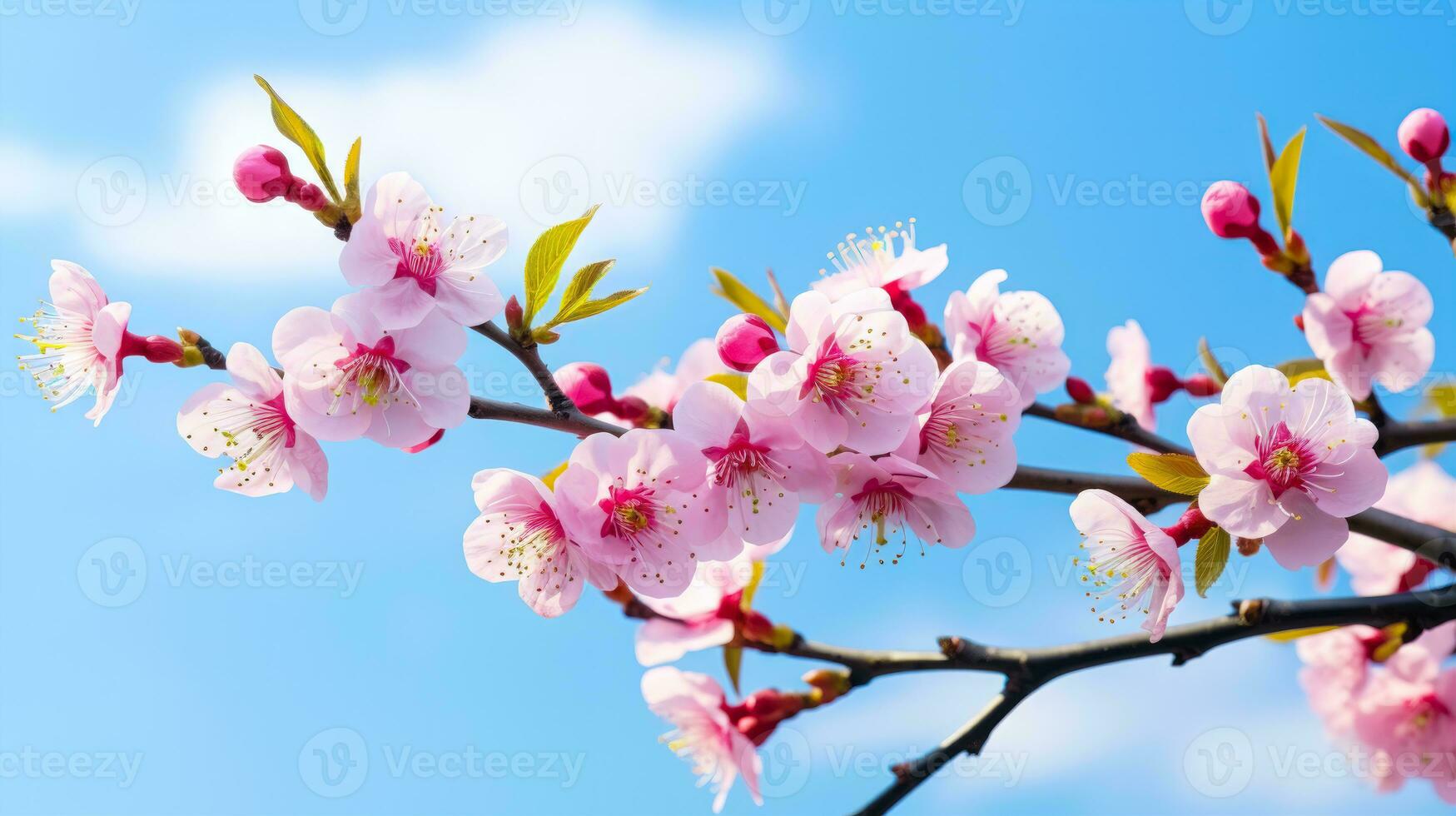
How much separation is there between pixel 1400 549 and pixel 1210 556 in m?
1.87

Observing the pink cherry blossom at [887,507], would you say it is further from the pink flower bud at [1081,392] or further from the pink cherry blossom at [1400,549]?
the pink cherry blossom at [1400,549]

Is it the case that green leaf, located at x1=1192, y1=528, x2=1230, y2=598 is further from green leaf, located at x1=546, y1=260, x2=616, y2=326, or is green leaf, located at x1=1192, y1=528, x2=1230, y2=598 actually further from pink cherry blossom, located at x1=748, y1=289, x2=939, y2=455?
green leaf, located at x1=546, y1=260, x2=616, y2=326

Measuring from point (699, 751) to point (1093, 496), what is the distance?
1.12m

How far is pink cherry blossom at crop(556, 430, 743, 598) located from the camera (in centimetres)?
156

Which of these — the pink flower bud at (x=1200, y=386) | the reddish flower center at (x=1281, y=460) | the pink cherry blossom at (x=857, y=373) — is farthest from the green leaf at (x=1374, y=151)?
the pink cherry blossom at (x=857, y=373)

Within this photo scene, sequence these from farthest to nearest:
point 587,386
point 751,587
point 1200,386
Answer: point 1200,386 < point 751,587 < point 587,386

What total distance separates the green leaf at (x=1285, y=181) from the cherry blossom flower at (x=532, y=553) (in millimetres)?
1646

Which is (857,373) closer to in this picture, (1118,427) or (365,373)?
(365,373)

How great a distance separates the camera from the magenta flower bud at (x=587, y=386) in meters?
1.88

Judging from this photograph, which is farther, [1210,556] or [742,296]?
[742,296]

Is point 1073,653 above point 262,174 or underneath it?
underneath

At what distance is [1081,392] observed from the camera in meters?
2.40

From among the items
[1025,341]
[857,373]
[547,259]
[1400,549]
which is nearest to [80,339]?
[547,259]

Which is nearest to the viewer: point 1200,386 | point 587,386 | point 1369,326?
point 587,386
